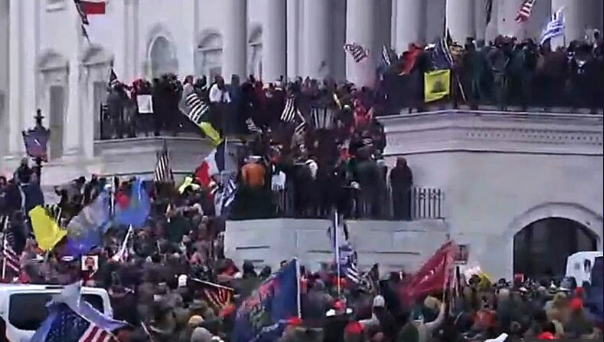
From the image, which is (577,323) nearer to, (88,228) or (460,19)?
(88,228)

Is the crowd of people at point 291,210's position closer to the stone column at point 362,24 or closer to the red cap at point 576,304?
A: the red cap at point 576,304

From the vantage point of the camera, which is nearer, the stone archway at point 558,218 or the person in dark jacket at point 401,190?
the person in dark jacket at point 401,190

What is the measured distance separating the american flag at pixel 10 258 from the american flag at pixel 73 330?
1117 cm

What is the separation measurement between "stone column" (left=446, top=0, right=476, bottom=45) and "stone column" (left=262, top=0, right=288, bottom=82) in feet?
28.4

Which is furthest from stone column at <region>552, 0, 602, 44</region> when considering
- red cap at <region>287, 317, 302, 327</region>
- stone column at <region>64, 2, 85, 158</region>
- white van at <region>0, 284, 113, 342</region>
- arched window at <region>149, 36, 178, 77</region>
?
stone column at <region>64, 2, 85, 158</region>

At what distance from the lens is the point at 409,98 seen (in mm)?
31766

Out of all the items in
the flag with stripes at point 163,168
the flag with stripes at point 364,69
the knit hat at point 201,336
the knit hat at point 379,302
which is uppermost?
the flag with stripes at point 364,69

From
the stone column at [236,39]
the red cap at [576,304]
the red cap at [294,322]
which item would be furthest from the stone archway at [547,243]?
the stone column at [236,39]

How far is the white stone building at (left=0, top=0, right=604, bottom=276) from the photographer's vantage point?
31.5 metres

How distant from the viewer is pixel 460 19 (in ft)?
135

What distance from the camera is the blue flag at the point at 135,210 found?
109ft

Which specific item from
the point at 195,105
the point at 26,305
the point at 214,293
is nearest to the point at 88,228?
the point at 195,105

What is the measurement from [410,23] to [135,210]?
11.5 meters

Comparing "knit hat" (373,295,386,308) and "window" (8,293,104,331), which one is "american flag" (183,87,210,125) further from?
"knit hat" (373,295,386,308)
